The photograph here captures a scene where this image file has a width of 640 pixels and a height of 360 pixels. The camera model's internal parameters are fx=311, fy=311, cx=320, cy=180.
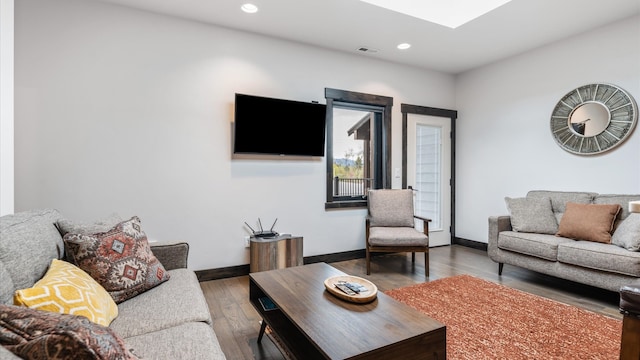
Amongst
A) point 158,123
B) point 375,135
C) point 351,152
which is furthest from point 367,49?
point 158,123

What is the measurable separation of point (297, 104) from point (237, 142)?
0.82 metres

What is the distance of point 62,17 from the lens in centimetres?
270

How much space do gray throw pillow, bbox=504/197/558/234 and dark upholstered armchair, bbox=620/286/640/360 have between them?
1.79 m

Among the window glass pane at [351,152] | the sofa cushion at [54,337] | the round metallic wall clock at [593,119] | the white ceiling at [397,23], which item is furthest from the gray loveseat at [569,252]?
the sofa cushion at [54,337]

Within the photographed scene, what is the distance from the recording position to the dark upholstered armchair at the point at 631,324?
1577 millimetres

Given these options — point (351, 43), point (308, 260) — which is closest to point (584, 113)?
point (351, 43)

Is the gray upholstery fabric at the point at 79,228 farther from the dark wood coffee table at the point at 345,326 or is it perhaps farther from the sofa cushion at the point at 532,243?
the sofa cushion at the point at 532,243

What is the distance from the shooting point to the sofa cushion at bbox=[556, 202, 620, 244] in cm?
286

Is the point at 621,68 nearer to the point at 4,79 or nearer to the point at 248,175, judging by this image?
the point at 248,175

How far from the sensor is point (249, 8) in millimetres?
2914

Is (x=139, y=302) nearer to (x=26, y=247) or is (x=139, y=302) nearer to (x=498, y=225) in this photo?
(x=26, y=247)

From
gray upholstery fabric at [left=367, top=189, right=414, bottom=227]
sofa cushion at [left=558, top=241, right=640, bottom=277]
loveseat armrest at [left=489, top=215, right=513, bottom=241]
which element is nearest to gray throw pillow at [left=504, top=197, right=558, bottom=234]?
loveseat armrest at [left=489, top=215, right=513, bottom=241]

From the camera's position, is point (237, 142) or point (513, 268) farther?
point (513, 268)

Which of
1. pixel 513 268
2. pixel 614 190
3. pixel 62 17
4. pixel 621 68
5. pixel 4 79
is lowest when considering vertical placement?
pixel 513 268
